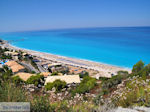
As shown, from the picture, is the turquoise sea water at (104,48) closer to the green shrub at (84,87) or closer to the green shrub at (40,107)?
the green shrub at (84,87)

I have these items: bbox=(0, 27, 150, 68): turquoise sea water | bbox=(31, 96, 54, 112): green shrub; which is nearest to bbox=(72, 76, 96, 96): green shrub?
bbox=(31, 96, 54, 112): green shrub

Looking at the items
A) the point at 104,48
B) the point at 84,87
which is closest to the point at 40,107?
the point at 84,87

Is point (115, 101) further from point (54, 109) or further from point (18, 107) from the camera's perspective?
point (18, 107)

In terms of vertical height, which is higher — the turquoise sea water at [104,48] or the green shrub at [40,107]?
the green shrub at [40,107]

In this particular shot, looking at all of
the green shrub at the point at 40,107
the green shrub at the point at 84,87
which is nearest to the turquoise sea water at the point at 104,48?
the green shrub at the point at 84,87

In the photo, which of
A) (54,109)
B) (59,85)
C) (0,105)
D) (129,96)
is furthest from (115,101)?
(59,85)

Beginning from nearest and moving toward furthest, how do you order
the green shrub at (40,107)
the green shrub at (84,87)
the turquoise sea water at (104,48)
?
1. the green shrub at (40,107)
2. the green shrub at (84,87)
3. the turquoise sea water at (104,48)

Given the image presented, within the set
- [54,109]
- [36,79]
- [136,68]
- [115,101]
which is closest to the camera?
[54,109]

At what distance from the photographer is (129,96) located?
242cm

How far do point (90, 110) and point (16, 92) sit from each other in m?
1.38

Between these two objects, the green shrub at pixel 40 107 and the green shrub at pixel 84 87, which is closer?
the green shrub at pixel 40 107

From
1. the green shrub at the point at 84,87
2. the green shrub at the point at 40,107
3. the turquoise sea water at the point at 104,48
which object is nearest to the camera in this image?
the green shrub at the point at 40,107

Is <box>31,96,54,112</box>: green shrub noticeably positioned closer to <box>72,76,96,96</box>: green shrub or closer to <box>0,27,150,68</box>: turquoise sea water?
<box>72,76,96,96</box>: green shrub

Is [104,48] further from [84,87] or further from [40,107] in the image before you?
[40,107]
